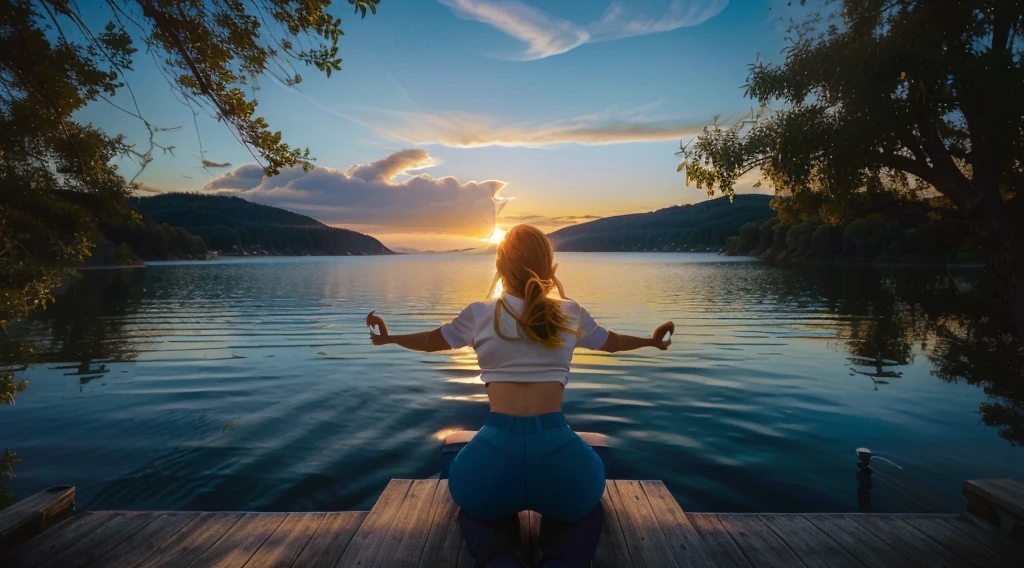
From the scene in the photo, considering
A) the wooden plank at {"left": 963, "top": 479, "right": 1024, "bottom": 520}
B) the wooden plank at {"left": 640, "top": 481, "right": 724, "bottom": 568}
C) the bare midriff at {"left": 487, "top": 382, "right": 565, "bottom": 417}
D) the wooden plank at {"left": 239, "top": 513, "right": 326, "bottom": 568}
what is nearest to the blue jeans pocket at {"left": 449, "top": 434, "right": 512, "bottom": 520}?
the bare midriff at {"left": 487, "top": 382, "right": 565, "bottom": 417}

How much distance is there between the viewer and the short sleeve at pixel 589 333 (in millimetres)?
3652

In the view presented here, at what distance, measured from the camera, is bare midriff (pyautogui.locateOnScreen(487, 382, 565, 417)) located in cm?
324

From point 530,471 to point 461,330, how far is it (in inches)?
36.9

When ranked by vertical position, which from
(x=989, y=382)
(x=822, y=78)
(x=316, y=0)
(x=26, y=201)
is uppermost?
(x=822, y=78)

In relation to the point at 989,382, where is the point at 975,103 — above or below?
above

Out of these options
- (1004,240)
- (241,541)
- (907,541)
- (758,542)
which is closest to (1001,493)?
(907,541)

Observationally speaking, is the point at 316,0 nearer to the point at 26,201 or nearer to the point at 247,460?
the point at 247,460

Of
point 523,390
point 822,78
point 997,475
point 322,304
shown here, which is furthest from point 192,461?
point 322,304

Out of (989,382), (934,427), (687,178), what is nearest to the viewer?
(934,427)

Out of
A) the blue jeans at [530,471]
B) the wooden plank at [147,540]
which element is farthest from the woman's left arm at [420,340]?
the wooden plank at [147,540]

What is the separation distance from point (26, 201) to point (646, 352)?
16075 mm

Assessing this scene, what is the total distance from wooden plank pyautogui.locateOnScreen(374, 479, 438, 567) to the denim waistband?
1.25 metres

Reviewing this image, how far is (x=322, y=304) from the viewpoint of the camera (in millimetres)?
37094

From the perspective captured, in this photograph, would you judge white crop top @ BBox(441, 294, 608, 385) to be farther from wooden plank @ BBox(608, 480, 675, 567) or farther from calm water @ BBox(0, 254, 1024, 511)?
calm water @ BBox(0, 254, 1024, 511)
